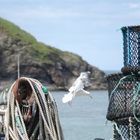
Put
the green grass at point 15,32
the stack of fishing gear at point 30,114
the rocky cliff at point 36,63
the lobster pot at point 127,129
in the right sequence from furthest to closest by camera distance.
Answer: the green grass at point 15,32
the rocky cliff at point 36,63
the stack of fishing gear at point 30,114
the lobster pot at point 127,129

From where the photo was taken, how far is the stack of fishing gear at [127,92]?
8.82m

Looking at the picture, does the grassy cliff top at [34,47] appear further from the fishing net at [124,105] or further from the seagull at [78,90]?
the fishing net at [124,105]

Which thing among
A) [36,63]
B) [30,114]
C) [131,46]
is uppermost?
[131,46]

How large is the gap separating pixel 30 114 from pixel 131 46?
4.69 ft

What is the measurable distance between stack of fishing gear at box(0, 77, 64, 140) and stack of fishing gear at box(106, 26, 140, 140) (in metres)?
0.69

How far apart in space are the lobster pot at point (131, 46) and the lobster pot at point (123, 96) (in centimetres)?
19

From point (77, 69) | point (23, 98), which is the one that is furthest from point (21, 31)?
point (23, 98)

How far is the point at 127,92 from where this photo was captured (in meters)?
9.06

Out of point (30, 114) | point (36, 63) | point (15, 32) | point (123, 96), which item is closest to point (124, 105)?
point (123, 96)

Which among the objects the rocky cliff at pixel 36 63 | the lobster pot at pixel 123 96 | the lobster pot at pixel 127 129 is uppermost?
the lobster pot at pixel 123 96

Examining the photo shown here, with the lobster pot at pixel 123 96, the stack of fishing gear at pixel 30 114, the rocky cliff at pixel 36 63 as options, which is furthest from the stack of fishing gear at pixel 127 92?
the rocky cliff at pixel 36 63

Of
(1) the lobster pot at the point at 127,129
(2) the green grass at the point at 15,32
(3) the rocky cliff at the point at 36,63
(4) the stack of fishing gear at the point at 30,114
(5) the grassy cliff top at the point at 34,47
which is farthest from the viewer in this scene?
(2) the green grass at the point at 15,32

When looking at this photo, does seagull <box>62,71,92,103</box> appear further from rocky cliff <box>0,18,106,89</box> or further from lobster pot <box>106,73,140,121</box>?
rocky cliff <box>0,18,106,89</box>

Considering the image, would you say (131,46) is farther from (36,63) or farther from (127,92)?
(36,63)
